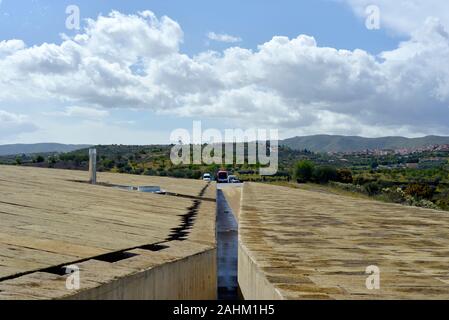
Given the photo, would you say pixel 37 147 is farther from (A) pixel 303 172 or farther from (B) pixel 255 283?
(B) pixel 255 283

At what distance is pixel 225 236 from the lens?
16.2 meters

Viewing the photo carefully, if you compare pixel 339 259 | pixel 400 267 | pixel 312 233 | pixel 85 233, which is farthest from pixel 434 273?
pixel 85 233

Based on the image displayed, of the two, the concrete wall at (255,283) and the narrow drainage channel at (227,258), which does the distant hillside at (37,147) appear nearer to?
the narrow drainage channel at (227,258)

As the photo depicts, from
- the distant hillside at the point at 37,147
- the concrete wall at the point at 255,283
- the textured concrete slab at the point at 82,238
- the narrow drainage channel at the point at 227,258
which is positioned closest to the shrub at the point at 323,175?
the narrow drainage channel at the point at 227,258

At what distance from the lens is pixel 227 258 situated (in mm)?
12695

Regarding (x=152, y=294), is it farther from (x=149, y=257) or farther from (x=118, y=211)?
(x=118, y=211)

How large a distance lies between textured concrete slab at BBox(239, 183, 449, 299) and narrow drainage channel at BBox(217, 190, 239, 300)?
1060 mm

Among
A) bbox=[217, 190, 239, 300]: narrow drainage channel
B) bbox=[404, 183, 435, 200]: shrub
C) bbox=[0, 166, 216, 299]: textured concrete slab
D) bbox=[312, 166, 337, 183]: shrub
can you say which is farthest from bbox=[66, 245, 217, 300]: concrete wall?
bbox=[312, 166, 337, 183]: shrub

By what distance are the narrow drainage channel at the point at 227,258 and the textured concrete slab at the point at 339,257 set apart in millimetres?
1060

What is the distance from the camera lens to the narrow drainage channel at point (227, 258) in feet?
32.0

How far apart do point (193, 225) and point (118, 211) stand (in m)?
1.55

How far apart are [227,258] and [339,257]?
653cm

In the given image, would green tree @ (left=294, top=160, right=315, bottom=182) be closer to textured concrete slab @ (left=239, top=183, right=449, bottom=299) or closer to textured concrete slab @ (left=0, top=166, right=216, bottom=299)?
textured concrete slab @ (left=0, top=166, right=216, bottom=299)

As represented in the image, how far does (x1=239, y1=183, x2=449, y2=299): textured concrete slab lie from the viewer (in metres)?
4.61
